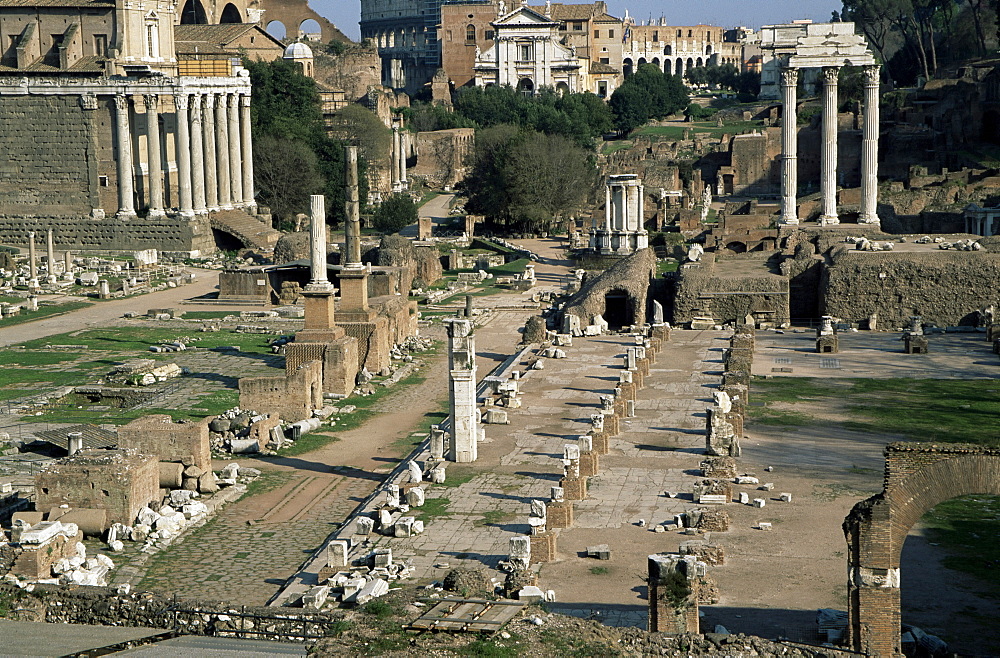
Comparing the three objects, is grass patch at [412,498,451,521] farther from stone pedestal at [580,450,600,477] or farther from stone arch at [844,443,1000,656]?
stone arch at [844,443,1000,656]

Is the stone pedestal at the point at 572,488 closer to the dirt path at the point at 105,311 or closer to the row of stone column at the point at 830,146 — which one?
the dirt path at the point at 105,311

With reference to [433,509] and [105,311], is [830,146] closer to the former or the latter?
[105,311]

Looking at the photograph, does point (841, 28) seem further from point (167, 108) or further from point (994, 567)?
point (994, 567)

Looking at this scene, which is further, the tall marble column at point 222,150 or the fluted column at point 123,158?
the tall marble column at point 222,150

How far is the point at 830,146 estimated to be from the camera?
5725 cm

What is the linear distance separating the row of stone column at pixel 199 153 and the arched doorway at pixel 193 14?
24061 millimetres

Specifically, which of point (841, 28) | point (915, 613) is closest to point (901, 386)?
point (915, 613)

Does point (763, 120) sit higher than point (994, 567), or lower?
higher

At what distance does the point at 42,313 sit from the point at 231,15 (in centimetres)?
5812

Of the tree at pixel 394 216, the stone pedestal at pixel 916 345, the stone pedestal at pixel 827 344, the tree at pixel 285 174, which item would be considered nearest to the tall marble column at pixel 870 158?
the stone pedestal at pixel 916 345

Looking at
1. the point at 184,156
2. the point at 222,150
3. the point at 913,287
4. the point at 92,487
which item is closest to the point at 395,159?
the point at 222,150

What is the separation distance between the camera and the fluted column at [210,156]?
72.7 meters

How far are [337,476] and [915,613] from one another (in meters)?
12.8

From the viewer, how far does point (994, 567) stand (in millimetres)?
20516
